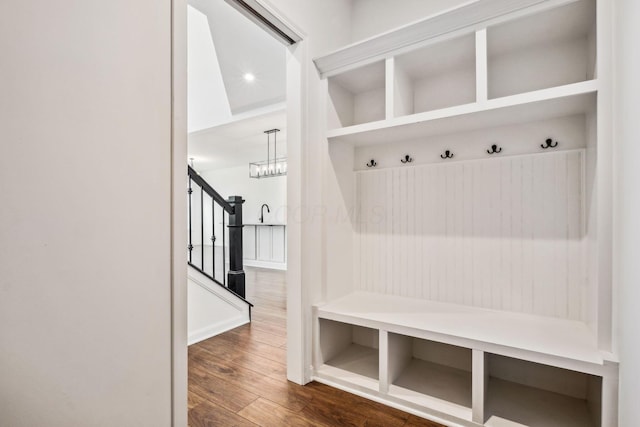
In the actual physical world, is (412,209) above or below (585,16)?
below

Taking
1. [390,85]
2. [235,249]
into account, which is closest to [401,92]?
[390,85]

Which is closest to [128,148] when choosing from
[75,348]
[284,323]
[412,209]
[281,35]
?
[75,348]

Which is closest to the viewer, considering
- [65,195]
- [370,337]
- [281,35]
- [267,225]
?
[65,195]

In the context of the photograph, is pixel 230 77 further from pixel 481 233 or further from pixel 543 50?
pixel 481 233

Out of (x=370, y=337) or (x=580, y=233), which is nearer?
(x=580, y=233)

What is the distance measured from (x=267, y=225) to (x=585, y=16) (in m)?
6.22

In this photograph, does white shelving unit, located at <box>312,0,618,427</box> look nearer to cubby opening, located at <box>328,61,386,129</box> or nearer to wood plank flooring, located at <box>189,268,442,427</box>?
cubby opening, located at <box>328,61,386,129</box>

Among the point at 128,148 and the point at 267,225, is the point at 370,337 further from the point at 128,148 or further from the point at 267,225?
the point at 267,225

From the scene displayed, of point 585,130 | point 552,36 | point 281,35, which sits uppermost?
point 281,35

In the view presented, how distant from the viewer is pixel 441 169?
6.61ft

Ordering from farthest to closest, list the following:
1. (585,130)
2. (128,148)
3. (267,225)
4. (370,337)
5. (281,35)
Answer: (267,225)
(370,337)
(281,35)
(585,130)
(128,148)

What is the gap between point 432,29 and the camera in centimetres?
163

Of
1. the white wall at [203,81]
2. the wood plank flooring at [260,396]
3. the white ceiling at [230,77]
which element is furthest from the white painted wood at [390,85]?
the white wall at [203,81]

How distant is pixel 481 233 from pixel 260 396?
1.62 m
